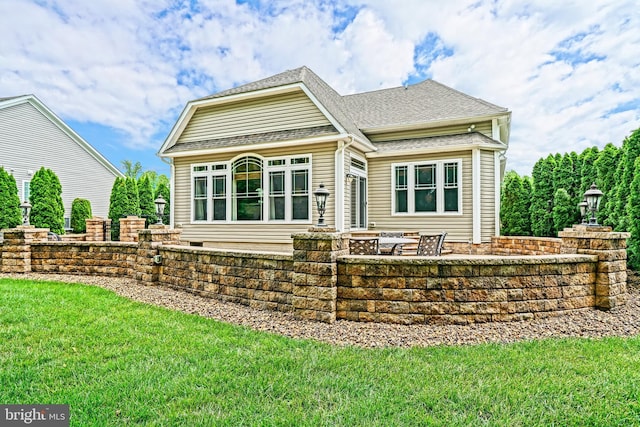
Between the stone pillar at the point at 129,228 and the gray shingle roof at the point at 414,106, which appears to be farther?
the stone pillar at the point at 129,228

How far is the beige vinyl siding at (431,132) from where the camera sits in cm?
1060

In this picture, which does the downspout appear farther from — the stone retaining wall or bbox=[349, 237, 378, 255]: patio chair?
the stone retaining wall

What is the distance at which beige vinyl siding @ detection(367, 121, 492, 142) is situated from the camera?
1060 cm

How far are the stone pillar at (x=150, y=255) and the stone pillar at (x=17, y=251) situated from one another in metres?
3.36

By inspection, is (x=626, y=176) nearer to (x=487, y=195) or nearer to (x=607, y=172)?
(x=607, y=172)

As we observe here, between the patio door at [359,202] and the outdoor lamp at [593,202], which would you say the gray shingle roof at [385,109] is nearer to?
the patio door at [359,202]

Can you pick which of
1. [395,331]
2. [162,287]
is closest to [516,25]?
[395,331]

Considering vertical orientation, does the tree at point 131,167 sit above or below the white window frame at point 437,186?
above

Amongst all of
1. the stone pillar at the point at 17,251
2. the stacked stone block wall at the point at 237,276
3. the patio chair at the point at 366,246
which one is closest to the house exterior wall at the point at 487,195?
the patio chair at the point at 366,246

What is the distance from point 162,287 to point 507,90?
15.0 meters

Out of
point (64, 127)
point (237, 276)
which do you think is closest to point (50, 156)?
point (64, 127)

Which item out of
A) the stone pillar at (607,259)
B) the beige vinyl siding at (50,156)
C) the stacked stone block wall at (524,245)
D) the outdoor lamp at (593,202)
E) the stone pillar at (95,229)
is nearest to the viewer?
the stone pillar at (607,259)

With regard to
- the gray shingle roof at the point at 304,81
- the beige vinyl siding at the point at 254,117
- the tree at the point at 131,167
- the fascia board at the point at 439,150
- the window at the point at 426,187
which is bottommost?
the window at the point at 426,187

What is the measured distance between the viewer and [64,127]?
729 inches
